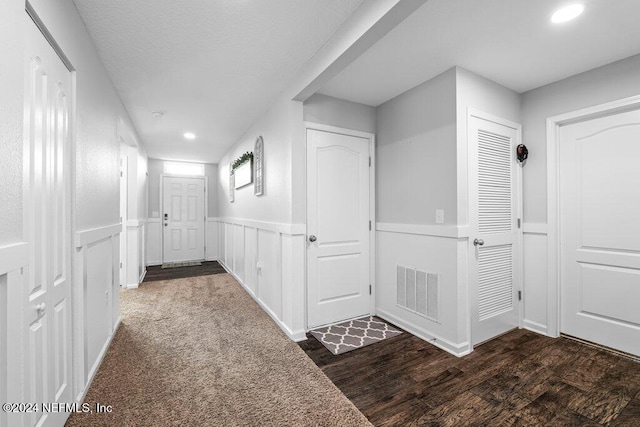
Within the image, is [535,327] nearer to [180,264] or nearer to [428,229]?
[428,229]

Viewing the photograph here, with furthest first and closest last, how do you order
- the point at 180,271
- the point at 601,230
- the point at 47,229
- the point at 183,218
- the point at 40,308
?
the point at 183,218
the point at 180,271
the point at 601,230
the point at 47,229
the point at 40,308

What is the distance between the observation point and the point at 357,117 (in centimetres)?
296

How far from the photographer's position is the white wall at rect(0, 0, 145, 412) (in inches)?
36.9

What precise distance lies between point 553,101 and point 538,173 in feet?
2.19

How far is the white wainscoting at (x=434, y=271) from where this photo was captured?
87.1 inches

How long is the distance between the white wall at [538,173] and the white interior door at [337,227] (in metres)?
1.58

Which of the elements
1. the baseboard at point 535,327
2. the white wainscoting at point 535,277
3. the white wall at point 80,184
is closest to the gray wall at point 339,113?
the white wall at point 80,184

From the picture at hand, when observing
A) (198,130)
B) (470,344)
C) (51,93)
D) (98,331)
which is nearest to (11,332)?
(51,93)

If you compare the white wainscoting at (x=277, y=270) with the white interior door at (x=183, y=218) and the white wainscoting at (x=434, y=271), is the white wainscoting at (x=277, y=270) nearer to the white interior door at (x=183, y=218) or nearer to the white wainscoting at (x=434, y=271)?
the white wainscoting at (x=434, y=271)

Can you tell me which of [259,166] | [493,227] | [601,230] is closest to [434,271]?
[493,227]

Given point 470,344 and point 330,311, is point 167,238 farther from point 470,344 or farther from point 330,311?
point 470,344

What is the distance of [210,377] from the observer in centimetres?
187

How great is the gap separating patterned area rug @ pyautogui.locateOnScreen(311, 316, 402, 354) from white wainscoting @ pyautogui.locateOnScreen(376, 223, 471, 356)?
0.59ft

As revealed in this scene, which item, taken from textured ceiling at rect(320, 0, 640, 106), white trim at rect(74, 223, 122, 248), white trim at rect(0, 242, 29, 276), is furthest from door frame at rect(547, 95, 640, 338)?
white trim at rect(74, 223, 122, 248)
